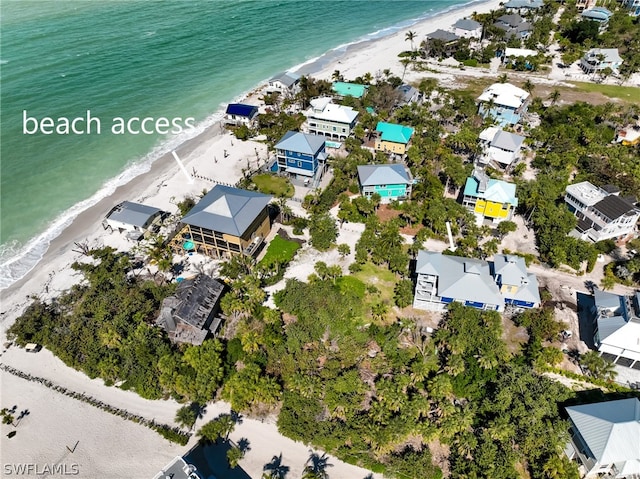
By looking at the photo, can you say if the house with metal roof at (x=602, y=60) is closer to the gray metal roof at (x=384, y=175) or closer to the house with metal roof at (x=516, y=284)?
the gray metal roof at (x=384, y=175)

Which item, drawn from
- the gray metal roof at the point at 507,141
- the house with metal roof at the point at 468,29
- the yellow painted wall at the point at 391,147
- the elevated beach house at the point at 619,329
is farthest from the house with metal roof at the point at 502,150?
the house with metal roof at the point at 468,29

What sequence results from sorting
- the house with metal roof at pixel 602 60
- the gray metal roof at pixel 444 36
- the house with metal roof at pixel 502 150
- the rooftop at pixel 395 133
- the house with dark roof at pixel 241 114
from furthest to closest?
the gray metal roof at pixel 444 36, the house with metal roof at pixel 602 60, the house with dark roof at pixel 241 114, the rooftop at pixel 395 133, the house with metal roof at pixel 502 150

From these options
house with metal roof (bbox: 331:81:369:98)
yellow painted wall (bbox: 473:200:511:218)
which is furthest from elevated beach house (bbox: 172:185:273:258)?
house with metal roof (bbox: 331:81:369:98)

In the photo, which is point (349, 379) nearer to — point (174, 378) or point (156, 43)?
point (174, 378)

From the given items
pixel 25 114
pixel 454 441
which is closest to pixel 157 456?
pixel 454 441

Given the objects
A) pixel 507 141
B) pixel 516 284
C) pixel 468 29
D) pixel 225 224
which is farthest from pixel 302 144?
pixel 468 29
